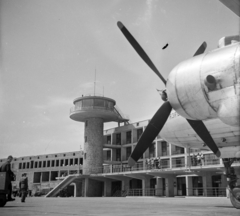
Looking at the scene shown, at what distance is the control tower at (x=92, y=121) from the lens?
54812 millimetres

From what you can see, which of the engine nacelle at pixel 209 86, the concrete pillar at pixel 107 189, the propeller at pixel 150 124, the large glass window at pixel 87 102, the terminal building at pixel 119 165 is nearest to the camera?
the engine nacelle at pixel 209 86

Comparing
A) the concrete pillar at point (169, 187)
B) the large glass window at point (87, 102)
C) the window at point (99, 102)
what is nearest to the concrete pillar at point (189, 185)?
the concrete pillar at point (169, 187)

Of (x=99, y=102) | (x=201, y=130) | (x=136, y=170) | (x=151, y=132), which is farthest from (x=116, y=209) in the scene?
(x=99, y=102)

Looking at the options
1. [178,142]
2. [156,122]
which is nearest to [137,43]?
[156,122]

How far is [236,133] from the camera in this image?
40.0 feet

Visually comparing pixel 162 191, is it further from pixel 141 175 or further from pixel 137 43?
pixel 137 43

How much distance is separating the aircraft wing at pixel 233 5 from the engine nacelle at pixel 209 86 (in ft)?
4.34

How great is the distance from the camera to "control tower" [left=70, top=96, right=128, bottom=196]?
180ft

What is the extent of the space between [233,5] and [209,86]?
2.48 metres

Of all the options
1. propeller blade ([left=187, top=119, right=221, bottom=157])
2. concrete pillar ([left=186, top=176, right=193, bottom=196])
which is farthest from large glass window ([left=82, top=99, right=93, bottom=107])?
propeller blade ([left=187, top=119, right=221, bottom=157])

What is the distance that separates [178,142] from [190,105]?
9.47 m

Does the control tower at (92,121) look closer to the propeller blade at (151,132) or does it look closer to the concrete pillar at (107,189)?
the concrete pillar at (107,189)

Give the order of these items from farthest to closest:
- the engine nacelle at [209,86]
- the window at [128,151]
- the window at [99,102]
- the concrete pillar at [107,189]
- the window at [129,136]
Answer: the window at [129,136] < the window at [128,151] < the concrete pillar at [107,189] < the window at [99,102] < the engine nacelle at [209,86]

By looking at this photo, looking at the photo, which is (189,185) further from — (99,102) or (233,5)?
(233,5)
